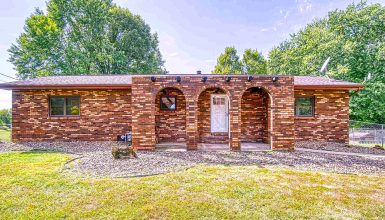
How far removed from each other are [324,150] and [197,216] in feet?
23.3

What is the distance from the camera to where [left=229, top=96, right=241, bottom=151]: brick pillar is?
7566 mm

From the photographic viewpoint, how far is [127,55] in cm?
2167

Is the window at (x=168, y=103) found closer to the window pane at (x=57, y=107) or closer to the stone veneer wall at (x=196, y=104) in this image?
the stone veneer wall at (x=196, y=104)

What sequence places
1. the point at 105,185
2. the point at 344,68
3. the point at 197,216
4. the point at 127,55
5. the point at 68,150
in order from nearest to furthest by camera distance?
the point at 197,216
the point at 105,185
the point at 68,150
the point at 344,68
the point at 127,55

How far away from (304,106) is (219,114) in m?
4.30

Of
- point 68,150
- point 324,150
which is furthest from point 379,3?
point 68,150

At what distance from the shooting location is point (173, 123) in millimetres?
9414

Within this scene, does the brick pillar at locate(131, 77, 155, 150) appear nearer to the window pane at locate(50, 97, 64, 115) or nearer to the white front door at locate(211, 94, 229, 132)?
the white front door at locate(211, 94, 229, 132)

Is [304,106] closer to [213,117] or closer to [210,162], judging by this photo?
[213,117]

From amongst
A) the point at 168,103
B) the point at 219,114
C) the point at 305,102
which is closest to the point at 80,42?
the point at 168,103

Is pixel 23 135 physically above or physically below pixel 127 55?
below

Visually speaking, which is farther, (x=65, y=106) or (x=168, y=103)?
(x=65, y=106)

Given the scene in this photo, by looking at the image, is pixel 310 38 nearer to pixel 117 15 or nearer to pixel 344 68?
pixel 344 68

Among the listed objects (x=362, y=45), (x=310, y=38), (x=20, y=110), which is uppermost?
(x=310, y=38)
